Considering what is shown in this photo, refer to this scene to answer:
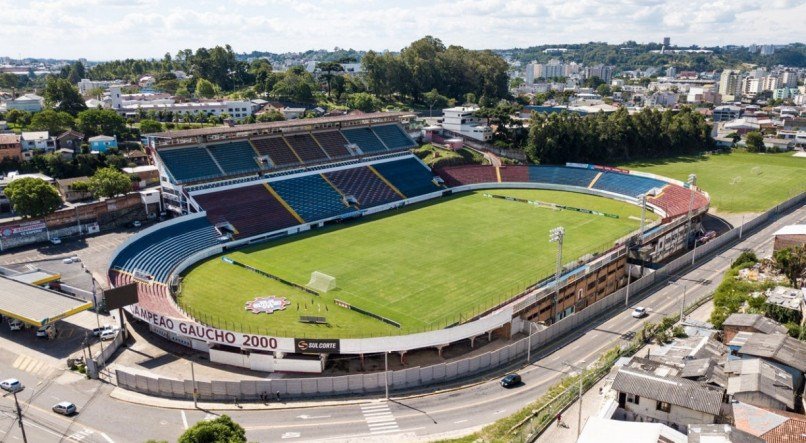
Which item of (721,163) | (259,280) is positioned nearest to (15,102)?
(259,280)

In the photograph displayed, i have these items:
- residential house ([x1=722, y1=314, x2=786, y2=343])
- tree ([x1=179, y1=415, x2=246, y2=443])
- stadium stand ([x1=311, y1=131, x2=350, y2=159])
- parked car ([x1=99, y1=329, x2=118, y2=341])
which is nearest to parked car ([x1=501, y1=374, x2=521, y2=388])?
residential house ([x1=722, y1=314, x2=786, y2=343])

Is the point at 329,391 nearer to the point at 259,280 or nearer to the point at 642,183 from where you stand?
the point at 259,280

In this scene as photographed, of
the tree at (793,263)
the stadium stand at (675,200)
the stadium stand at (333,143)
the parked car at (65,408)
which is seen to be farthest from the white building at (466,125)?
the parked car at (65,408)

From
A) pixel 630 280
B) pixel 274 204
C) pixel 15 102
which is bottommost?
Result: pixel 630 280

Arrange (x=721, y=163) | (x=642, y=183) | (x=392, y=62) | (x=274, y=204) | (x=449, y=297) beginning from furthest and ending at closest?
1. (x=392, y=62)
2. (x=721, y=163)
3. (x=642, y=183)
4. (x=274, y=204)
5. (x=449, y=297)

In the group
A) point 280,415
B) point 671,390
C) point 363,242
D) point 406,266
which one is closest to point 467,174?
point 363,242

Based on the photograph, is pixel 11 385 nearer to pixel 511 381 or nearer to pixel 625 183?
pixel 511 381

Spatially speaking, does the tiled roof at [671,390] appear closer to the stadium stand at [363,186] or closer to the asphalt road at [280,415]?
the asphalt road at [280,415]
